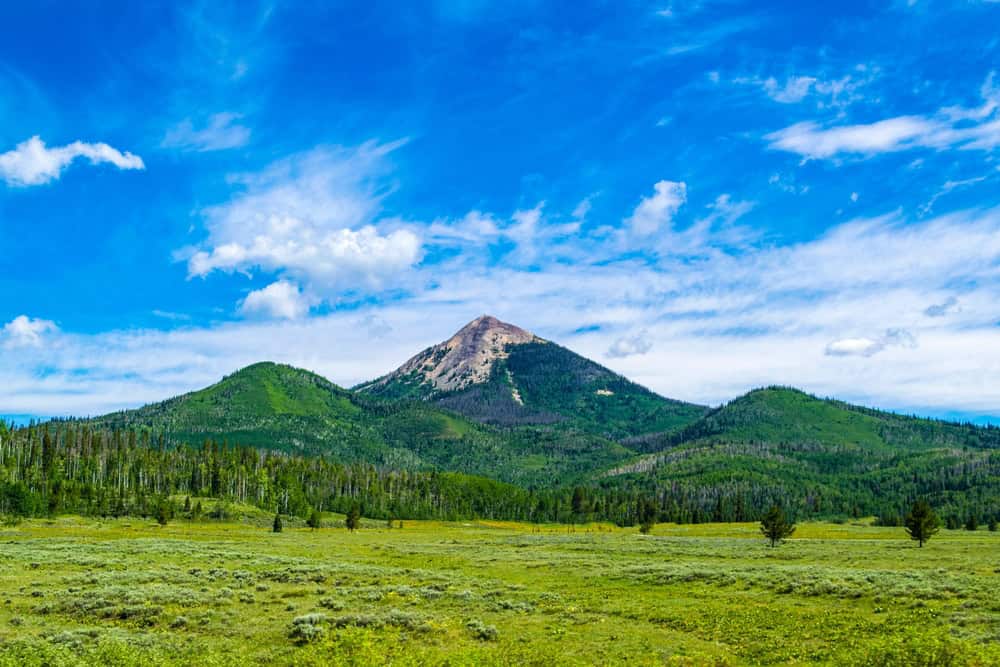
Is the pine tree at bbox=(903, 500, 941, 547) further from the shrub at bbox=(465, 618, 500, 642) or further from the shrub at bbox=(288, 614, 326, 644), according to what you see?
the shrub at bbox=(288, 614, 326, 644)

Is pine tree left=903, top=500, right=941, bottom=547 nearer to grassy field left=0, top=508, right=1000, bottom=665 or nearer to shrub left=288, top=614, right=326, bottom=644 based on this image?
grassy field left=0, top=508, right=1000, bottom=665

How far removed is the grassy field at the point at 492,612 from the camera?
2561 centimetres

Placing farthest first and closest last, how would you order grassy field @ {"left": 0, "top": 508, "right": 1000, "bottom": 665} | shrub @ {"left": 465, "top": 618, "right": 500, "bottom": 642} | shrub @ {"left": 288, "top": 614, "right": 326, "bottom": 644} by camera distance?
1. shrub @ {"left": 465, "top": 618, "right": 500, "bottom": 642}
2. shrub @ {"left": 288, "top": 614, "right": 326, "bottom": 644}
3. grassy field @ {"left": 0, "top": 508, "right": 1000, "bottom": 665}

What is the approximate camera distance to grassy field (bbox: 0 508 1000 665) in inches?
1008

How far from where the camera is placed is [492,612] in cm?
3547

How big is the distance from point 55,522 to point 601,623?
419ft

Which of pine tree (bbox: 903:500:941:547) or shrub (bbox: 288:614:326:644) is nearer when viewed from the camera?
shrub (bbox: 288:614:326:644)

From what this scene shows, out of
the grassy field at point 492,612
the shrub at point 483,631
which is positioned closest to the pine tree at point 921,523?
the grassy field at point 492,612

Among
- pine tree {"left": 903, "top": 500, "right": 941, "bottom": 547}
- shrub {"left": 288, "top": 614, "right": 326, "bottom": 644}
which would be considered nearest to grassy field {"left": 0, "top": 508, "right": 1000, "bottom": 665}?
shrub {"left": 288, "top": 614, "right": 326, "bottom": 644}

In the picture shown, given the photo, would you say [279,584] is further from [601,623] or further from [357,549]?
[357,549]

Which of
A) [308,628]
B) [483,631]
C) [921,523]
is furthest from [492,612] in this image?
[921,523]

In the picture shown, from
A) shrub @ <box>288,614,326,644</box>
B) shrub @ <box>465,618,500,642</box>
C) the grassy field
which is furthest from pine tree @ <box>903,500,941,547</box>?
shrub @ <box>288,614,326,644</box>

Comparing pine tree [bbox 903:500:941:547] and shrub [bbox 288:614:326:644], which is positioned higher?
shrub [bbox 288:614:326:644]

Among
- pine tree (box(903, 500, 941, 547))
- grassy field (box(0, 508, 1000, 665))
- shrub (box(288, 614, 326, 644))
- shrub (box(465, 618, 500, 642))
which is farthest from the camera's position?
pine tree (box(903, 500, 941, 547))
